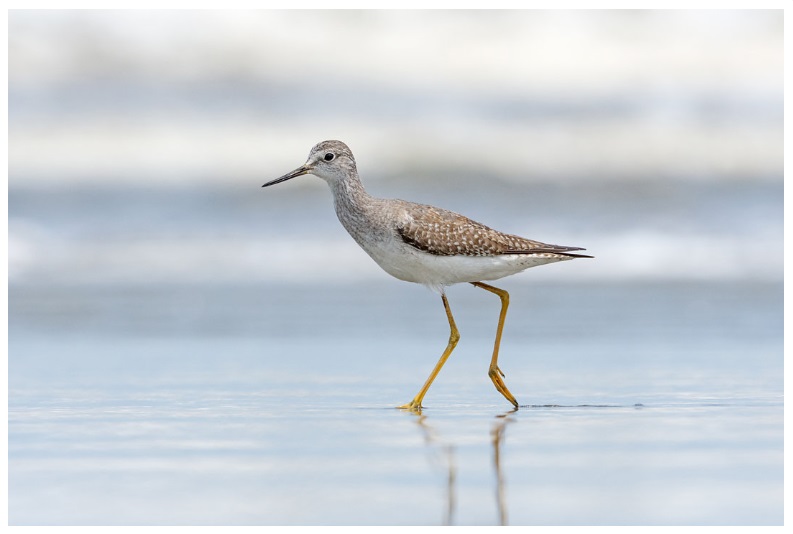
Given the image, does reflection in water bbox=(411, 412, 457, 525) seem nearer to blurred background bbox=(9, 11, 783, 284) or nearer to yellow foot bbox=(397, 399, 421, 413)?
yellow foot bbox=(397, 399, 421, 413)

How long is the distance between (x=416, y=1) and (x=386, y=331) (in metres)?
15.3

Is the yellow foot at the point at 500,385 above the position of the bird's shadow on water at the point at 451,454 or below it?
above

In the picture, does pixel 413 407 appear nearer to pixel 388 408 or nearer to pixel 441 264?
pixel 388 408

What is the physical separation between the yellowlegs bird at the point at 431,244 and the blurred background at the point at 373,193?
31.8 inches

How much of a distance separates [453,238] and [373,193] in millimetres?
12334

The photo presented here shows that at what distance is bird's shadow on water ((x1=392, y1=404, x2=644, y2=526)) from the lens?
16.7 feet

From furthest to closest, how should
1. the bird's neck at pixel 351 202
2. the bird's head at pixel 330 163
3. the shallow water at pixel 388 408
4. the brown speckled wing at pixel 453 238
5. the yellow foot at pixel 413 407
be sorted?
1. the bird's head at pixel 330 163
2. the bird's neck at pixel 351 202
3. the brown speckled wing at pixel 453 238
4. the yellow foot at pixel 413 407
5. the shallow water at pixel 388 408

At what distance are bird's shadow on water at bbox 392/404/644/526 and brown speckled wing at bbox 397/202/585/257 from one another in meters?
1.20

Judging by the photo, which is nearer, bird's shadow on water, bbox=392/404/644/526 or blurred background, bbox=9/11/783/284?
bird's shadow on water, bbox=392/404/644/526

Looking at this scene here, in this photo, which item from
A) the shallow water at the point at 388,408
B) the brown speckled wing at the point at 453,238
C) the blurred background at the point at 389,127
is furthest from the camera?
the blurred background at the point at 389,127

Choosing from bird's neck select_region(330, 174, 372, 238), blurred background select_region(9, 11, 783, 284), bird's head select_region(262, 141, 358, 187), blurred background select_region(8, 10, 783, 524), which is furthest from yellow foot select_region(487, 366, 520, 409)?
blurred background select_region(9, 11, 783, 284)

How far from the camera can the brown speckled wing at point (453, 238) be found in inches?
326

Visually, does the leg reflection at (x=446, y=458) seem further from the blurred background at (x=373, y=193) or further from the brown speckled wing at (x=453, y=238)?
the brown speckled wing at (x=453, y=238)

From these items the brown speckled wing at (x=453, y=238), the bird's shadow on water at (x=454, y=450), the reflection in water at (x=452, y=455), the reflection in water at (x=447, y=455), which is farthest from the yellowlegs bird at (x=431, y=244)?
the reflection in water at (x=447, y=455)
